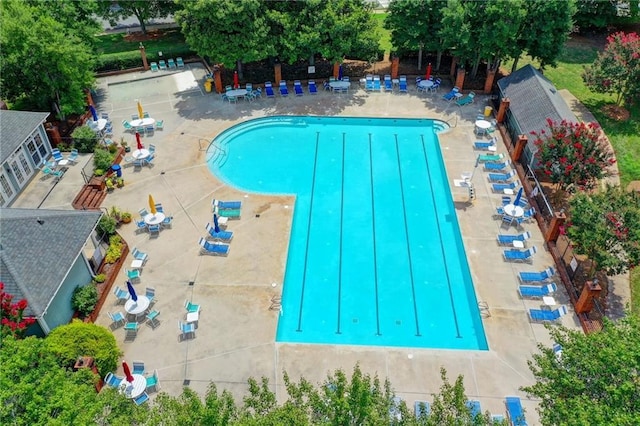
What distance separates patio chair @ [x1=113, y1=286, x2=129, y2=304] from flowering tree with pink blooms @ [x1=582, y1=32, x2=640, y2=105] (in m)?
27.7

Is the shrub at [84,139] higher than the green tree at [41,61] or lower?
lower

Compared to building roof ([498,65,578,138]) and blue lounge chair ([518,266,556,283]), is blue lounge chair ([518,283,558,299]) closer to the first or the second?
blue lounge chair ([518,266,556,283])

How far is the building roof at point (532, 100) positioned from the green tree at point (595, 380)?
15.4 meters

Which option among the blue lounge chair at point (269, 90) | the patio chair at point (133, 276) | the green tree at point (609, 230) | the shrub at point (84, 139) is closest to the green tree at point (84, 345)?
the patio chair at point (133, 276)

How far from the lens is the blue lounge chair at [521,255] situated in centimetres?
2080

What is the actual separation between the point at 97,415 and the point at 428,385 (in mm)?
10432

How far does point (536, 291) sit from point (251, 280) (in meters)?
11.6

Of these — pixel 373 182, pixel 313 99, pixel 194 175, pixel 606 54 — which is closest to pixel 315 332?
pixel 373 182

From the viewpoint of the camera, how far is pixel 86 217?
19422 millimetres

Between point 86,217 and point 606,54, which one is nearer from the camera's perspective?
point 86,217

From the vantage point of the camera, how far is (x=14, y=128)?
24.3 metres

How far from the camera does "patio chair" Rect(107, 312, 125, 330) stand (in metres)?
18.3

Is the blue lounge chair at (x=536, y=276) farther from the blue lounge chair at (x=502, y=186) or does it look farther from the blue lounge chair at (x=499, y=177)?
the blue lounge chair at (x=499, y=177)

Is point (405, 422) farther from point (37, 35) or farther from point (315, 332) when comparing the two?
point (37, 35)
